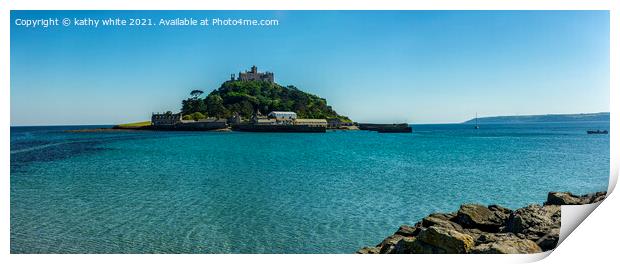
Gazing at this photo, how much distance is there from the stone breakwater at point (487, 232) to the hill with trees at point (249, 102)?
34.6m

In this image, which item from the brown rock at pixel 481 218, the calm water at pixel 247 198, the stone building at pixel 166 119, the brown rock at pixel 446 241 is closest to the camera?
the brown rock at pixel 446 241

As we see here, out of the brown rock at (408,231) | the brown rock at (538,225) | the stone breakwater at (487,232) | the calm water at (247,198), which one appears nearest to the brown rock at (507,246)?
Result: the stone breakwater at (487,232)

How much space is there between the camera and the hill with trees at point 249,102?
4044cm

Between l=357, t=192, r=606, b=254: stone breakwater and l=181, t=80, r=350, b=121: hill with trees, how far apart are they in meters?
34.6

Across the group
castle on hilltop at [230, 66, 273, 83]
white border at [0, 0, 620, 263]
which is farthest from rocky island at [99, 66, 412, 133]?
white border at [0, 0, 620, 263]

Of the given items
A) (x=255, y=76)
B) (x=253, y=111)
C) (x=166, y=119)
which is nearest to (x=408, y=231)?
(x=255, y=76)

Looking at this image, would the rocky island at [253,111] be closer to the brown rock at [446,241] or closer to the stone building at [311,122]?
the stone building at [311,122]

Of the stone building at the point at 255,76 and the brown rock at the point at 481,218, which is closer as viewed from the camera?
the brown rock at the point at 481,218

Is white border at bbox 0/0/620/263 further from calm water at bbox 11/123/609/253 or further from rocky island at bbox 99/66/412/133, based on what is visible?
rocky island at bbox 99/66/412/133

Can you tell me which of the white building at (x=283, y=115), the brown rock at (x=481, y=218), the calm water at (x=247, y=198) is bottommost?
the calm water at (x=247, y=198)

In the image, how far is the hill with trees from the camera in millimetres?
40438

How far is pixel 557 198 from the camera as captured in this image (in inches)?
223

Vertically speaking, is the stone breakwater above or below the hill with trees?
below

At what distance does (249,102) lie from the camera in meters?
41.0
